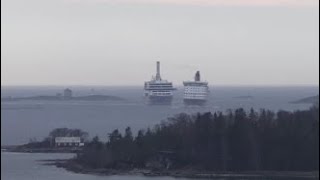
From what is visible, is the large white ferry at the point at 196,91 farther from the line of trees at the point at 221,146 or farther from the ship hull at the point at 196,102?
the line of trees at the point at 221,146

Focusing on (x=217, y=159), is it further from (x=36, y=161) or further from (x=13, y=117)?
(x=13, y=117)

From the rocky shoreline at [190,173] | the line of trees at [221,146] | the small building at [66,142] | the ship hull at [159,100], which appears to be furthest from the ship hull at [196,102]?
the rocky shoreline at [190,173]

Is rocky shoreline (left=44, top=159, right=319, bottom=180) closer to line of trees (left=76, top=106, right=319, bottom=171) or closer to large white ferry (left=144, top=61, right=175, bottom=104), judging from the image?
line of trees (left=76, top=106, right=319, bottom=171)

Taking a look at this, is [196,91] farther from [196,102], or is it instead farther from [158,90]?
[158,90]

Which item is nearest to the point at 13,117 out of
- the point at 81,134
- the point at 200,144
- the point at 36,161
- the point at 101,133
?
the point at 101,133

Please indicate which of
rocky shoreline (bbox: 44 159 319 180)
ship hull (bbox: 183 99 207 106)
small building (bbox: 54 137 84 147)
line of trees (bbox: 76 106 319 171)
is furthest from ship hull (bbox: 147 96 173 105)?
rocky shoreline (bbox: 44 159 319 180)

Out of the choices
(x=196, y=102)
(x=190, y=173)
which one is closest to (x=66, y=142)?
(x=190, y=173)
